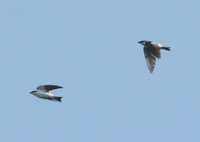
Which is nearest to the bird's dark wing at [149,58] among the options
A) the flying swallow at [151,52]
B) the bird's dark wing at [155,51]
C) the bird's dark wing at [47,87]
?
the flying swallow at [151,52]

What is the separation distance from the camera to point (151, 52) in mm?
26750

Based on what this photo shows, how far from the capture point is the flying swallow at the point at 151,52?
26.5 m

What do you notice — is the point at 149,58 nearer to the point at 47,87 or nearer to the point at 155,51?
the point at 155,51

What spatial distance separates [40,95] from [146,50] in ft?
14.7

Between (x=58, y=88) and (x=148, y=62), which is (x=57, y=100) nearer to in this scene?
(x=58, y=88)

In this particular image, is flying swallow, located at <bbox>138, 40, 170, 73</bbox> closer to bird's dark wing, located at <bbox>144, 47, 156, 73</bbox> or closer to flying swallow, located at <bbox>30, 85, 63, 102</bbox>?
bird's dark wing, located at <bbox>144, 47, 156, 73</bbox>

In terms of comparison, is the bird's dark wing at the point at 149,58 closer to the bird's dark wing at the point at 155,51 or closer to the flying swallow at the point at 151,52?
the flying swallow at the point at 151,52

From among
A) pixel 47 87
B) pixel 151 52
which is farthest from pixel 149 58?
pixel 47 87

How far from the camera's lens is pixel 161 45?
86.1ft

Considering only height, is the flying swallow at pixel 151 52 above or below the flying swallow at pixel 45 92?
above

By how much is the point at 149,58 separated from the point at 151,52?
0.85 feet

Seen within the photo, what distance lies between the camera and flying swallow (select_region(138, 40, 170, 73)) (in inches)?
1042

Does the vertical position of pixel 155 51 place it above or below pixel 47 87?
above

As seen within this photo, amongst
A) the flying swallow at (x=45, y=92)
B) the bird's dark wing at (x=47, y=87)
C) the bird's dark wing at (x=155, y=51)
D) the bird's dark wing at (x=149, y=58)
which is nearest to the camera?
the flying swallow at (x=45, y=92)
